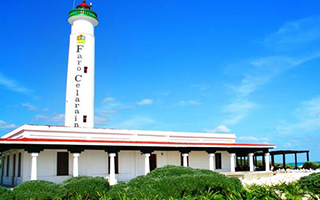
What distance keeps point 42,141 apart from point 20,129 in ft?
14.5

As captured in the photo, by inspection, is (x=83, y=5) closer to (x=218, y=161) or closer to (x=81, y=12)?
(x=81, y=12)

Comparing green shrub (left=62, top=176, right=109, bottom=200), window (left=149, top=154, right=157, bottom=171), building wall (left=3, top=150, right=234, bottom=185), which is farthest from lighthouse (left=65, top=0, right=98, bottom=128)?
green shrub (left=62, top=176, right=109, bottom=200)

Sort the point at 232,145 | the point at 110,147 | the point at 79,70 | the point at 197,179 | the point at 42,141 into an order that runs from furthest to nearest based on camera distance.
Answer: the point at 79,70 < the point at 232,145 < the point at 110,147 < the point at 42,141 < the point at 197,179

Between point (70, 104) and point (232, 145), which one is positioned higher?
point (70, 104)

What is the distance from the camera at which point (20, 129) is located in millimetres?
25766

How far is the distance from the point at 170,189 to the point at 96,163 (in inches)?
664

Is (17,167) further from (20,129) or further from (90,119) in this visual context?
(90,119)

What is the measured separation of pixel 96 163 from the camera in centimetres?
2642

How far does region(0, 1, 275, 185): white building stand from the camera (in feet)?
78.0

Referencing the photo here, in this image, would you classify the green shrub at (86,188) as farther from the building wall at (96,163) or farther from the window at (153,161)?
the window at (153,161)

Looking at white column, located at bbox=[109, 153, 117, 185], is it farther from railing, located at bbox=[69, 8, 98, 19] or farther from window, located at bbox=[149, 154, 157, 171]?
railing, located at bbox=[69, 8, 98, 19]

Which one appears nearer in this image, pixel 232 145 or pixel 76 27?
pixel 232 145

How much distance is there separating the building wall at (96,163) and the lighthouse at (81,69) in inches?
245

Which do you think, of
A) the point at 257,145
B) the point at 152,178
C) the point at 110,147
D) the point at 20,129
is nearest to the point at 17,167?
the point at 20,129
